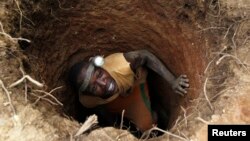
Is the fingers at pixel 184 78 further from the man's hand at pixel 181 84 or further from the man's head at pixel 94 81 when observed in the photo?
the man's head at pixel 94 81

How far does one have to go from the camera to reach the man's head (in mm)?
4020

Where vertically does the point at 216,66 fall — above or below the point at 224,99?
above

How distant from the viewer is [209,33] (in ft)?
11.6

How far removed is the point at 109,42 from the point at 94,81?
0.86 m

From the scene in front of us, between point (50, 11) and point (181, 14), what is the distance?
129 cm

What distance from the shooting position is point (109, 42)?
4746mm

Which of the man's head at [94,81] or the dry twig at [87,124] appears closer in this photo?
the dry twig at [87,124]

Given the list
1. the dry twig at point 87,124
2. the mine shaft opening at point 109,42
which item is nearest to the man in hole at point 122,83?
the mine shaft opening at point 109,42

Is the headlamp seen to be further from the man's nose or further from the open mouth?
the open mouth

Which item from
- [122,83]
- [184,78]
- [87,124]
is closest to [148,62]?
[122,83]

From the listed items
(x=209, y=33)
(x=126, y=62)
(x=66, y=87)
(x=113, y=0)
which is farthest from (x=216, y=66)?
(x=66, y=87)

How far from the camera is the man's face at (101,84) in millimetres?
4020

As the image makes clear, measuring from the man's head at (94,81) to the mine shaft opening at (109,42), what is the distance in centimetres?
30

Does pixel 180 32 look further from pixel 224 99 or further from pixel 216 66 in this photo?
pixel 224 99
